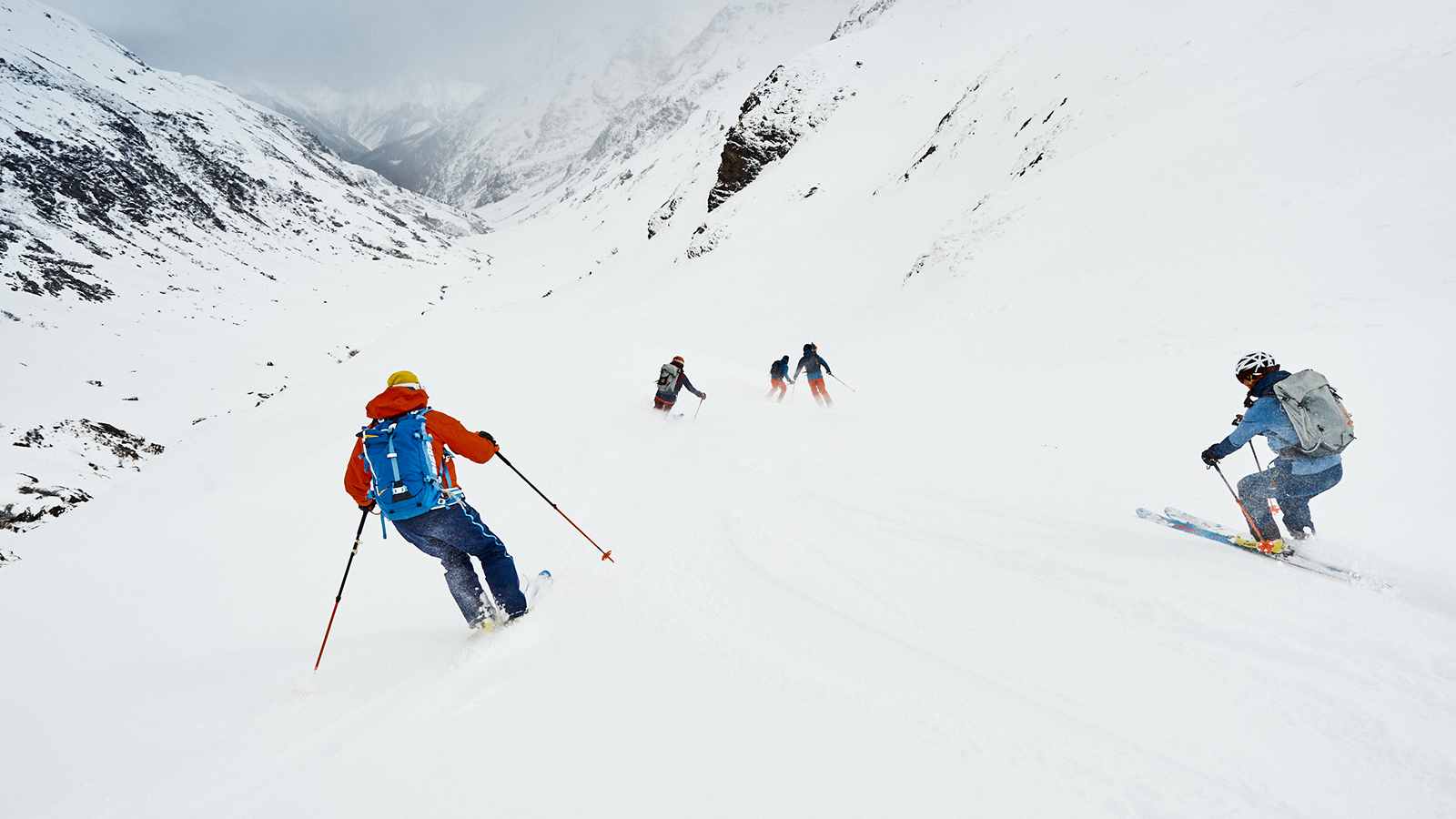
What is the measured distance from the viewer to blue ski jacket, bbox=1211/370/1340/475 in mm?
4824

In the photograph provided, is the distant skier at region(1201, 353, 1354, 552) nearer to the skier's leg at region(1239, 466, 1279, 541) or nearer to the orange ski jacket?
the skier's leg at region(1239, 466, 1279, 541)

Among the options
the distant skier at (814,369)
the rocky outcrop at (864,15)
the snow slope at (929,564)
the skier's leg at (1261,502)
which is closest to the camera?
the snow slope at (929,564)

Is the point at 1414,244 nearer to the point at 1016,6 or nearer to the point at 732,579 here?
the point at 732,579

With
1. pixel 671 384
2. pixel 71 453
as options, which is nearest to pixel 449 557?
pixel 671 384

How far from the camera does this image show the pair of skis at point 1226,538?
4625 millimetres

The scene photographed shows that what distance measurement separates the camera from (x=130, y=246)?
6600cm

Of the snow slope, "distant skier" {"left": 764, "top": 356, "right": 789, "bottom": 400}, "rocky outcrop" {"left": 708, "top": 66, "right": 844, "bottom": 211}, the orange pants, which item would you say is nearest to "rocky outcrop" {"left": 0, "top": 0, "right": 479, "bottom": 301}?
"rocky outcrop" {"left": 708, "top": 66, "right": 844, "bottom": 211}

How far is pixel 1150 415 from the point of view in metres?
8.95

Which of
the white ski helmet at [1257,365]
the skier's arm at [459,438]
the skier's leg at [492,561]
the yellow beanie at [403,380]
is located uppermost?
the yellow beanie at [403,380]

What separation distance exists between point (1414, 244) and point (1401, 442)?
17.0 feet

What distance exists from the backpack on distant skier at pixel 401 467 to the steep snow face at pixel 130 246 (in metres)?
14.9

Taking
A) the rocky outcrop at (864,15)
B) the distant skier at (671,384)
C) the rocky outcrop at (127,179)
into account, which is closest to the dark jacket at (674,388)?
the distant skier at (671,384)

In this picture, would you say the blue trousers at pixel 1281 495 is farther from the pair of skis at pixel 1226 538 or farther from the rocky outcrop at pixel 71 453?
the rocky outcrop at pixel 71 453

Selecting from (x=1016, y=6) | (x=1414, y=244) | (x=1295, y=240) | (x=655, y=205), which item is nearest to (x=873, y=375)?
(x=1295, y=240)
